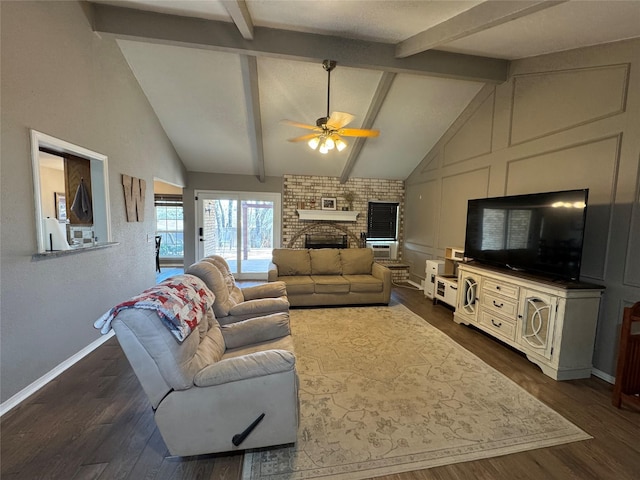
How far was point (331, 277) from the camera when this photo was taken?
456cm

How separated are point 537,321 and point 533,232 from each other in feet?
2.95

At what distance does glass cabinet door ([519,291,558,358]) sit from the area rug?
0.49m

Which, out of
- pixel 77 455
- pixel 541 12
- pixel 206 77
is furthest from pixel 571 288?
pixel 206 77

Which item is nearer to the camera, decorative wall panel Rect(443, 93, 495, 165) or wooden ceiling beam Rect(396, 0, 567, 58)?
wooden ceiling beam Rect(396, 0, 567, 58)

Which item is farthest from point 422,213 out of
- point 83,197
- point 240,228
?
point 83,197

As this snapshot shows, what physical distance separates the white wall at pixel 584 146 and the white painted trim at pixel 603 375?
0.03 meters

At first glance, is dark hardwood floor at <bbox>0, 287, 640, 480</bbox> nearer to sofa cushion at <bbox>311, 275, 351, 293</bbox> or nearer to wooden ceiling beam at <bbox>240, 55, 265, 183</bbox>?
sofa cushion at <bbox>311, 275, 351, 293</bbox>

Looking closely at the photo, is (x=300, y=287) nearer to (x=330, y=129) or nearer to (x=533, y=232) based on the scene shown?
(x=330, y=129)

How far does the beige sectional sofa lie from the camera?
4.25 m

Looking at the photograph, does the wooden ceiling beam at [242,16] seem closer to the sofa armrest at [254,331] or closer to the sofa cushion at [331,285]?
the sofa armrest at [254,331]

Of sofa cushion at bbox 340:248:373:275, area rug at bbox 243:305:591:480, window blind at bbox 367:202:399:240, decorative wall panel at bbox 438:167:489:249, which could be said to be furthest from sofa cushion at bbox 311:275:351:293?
window blind at bbox 367:202:399:240

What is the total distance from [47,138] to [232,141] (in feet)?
9.91

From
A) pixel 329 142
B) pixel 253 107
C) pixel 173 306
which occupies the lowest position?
pixel 173 306

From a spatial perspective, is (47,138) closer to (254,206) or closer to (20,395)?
(20,395)
